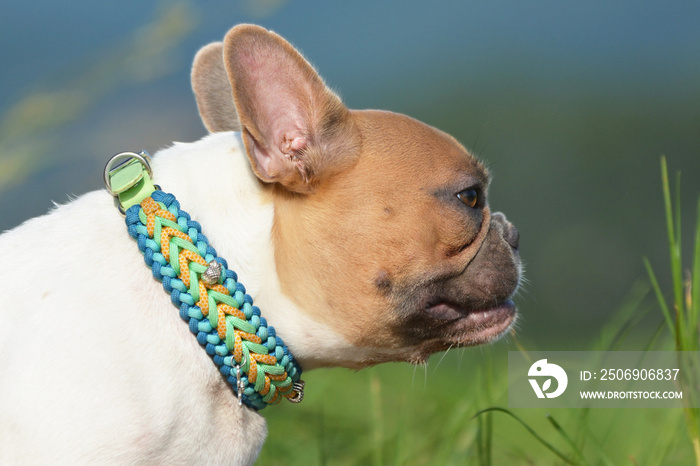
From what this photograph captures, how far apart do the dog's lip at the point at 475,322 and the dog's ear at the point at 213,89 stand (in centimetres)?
107

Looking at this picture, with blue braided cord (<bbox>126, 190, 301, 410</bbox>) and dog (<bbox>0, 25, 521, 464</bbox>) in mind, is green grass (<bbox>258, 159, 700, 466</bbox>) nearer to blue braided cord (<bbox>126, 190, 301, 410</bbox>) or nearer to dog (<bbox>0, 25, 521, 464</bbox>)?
dog (<bbox>0, 25, 521, 464</bbox>)

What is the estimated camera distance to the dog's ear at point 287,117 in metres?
2.14

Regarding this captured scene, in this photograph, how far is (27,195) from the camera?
530 cm

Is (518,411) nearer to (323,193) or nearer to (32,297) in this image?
(323,193)

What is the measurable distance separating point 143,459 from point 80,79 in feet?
6.10

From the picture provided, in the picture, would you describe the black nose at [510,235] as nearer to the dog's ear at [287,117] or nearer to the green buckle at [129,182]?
the dog's ear at [287,117]

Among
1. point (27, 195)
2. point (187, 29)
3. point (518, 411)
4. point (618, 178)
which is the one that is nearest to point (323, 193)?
point (187, 29)

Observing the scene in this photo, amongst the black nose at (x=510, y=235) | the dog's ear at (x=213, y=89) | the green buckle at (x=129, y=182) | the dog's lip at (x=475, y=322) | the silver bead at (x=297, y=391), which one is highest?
the dog's ear at (x=213, y=89)

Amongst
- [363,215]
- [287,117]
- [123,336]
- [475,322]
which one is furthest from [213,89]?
[475,322]

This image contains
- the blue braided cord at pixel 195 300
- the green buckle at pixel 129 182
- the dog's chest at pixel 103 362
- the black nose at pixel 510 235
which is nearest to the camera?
the dog's chest at pixel 103 362

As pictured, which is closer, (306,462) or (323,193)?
(323,193)

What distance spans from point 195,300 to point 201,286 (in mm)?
40

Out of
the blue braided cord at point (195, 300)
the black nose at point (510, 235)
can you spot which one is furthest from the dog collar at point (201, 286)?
the black nose at point (510, 235)

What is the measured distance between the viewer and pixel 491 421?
2680 millimetres
